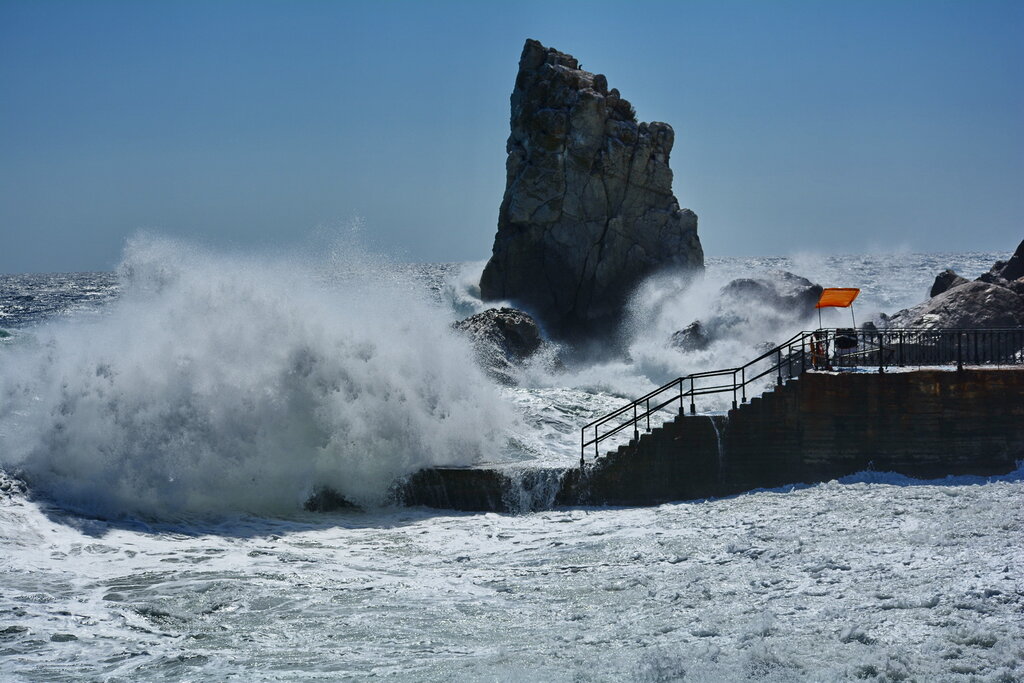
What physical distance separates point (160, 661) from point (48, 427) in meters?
7.69

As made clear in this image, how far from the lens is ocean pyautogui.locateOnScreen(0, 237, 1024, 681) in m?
9.55

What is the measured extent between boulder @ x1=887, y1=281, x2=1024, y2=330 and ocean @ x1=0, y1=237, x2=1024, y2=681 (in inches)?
368

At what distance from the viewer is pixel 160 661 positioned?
966 cm

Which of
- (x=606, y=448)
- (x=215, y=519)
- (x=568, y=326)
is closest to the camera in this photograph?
(x=215, y=519)

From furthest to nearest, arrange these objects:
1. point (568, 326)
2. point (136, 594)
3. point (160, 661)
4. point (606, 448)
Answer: point (568, 326), point (606, 448), point (136, 594), point (160, 661)

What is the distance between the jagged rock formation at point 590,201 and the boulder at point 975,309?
16.1 m

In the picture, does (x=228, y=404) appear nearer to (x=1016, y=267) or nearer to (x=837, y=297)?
(x=837, y=297)

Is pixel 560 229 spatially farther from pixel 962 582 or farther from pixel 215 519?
pixel 962 582

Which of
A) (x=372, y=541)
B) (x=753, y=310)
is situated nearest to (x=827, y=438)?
(x=372, y=541)

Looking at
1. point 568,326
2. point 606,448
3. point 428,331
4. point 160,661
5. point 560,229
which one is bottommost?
point 160,661

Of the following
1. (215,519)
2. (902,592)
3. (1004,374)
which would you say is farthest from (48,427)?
(1004,374)

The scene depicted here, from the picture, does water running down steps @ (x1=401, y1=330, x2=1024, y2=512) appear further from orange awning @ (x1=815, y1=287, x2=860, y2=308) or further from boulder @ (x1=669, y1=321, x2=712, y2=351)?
boulder @ (x1=669, y1=321, x2=712, y2=351)

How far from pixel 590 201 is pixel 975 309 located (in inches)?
744

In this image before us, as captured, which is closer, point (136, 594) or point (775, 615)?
point (775, 615)
